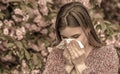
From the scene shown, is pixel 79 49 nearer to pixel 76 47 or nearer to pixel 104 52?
pixel 76 47

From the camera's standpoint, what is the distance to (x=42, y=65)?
Answer: 4.56 metres

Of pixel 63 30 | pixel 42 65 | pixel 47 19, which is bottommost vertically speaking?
pixel 42 65

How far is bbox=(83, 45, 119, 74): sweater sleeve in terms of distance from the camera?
3.18 meters

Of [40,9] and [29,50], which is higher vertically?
[40,9]

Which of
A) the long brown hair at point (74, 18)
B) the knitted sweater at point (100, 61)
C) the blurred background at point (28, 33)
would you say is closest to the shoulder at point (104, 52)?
the knitted sweater at point (100, 61)

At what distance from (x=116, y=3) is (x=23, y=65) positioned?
4.57 ft

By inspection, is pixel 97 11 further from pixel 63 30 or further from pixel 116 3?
pixel 63 30

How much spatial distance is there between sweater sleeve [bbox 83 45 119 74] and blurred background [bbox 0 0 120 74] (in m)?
1.33

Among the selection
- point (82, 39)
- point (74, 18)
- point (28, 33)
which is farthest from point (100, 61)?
point (28, 33)

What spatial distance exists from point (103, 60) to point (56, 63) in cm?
32

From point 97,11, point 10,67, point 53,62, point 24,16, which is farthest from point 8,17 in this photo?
point 53,62

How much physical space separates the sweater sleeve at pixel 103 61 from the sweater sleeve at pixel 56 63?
0.59 ft

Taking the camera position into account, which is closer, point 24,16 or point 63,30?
point 63,30

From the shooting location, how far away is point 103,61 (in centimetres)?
320
